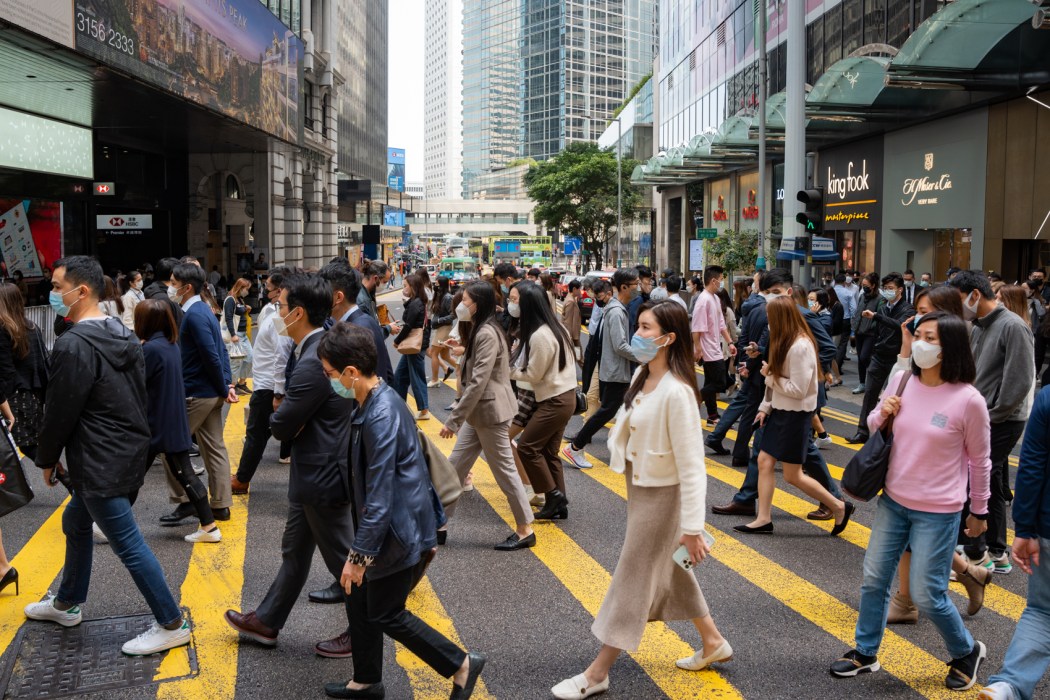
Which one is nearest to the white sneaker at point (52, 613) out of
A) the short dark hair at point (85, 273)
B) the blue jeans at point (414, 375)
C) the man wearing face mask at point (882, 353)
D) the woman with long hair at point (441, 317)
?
the short dark hair at point (85, 273)

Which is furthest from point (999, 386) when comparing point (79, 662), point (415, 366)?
point (415, 366)

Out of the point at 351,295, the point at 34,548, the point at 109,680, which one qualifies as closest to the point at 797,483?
the point at 351,295

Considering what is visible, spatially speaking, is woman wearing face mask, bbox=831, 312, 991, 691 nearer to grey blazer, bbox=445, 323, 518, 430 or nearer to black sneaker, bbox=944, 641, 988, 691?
black sneaker, bbox=944, 641, 988, 691

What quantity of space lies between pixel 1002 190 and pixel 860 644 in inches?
712

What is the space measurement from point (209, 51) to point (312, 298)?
1821 centimetres

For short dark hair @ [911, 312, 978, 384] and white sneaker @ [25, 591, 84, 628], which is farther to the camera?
white sneaker @ [25, 591, 84, 628]

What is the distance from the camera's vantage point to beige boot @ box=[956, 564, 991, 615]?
220 inches

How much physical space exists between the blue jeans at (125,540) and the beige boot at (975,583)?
4.48 metres

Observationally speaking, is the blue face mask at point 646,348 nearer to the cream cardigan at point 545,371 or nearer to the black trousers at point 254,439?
the cream cardigan at point 545,371

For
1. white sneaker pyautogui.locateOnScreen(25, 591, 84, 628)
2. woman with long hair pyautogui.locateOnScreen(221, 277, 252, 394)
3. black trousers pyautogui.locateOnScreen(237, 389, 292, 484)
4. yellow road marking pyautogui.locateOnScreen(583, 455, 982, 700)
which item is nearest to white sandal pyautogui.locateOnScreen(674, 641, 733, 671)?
yellow road marking pyautogui.locateOnScreen(583, 455, 982, 700)

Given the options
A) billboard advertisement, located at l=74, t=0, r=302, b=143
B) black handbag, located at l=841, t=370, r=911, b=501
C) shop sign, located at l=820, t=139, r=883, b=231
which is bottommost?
black handbag, located at l=841, t=370, r=911, b=501

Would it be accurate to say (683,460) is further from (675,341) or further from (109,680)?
(109,680)

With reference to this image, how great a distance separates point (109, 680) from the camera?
4.89 metres

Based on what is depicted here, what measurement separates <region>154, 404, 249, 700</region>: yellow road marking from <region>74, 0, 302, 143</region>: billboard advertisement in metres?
11.4
